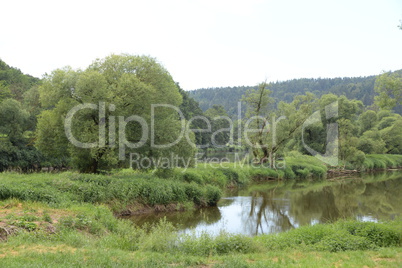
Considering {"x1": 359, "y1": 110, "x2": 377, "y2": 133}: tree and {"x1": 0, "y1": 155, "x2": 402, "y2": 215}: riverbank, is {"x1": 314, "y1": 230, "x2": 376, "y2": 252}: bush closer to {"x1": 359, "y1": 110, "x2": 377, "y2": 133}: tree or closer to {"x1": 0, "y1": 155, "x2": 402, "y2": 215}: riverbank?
{"x1": 0, "y1": 155, "x2": 402, "y2": 215}: riverbank

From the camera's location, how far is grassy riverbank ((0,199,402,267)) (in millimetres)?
8867

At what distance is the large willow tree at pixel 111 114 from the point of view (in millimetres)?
22750

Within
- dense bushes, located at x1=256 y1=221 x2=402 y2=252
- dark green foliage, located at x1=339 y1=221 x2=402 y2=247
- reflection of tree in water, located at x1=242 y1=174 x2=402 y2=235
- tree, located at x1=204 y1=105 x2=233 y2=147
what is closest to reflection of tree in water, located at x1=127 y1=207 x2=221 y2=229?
reflection of tree in water, located at x1=242 y1=174 x2=402 y2=235

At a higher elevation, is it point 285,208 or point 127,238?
point 127,238

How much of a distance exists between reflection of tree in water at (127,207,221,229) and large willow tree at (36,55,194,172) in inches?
168

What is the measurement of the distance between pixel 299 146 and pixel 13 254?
2073 inches

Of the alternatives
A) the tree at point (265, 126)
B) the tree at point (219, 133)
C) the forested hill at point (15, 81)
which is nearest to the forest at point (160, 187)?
the tree at point (265, 126)

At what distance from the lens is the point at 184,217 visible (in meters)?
21.1

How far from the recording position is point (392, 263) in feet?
31.3

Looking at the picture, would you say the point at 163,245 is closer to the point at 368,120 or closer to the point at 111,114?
the point at 111,114

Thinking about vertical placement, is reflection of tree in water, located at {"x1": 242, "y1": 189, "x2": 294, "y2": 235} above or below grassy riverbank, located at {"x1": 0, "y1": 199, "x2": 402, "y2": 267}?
below

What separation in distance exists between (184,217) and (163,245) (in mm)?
10488

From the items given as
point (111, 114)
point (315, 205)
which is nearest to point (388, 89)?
point (315, 205)

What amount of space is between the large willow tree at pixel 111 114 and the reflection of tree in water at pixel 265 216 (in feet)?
20.7
